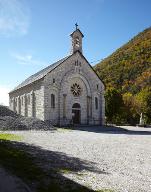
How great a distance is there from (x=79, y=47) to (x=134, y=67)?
4937cm

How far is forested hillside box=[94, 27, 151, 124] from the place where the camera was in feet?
219

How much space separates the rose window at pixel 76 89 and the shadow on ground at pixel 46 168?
102ft

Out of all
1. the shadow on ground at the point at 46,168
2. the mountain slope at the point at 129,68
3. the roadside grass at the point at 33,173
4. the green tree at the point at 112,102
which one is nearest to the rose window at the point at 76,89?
the green tree at the point at 112,102

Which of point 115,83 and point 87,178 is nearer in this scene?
point 87,178

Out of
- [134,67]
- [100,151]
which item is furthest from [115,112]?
[100,151]

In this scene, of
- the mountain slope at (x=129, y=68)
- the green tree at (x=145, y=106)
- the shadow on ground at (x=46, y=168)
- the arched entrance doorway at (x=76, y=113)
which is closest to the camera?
the shadow on ground at (x=46, y=168)

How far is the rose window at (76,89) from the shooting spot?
47.7 meters

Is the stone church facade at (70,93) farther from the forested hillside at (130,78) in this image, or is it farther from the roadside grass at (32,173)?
the roadside grass at (32,173)

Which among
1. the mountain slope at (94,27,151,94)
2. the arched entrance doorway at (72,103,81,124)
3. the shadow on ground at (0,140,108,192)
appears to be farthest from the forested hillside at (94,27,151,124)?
the shadow on ground at (0,140,108,192)

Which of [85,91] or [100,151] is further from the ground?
[85,91]

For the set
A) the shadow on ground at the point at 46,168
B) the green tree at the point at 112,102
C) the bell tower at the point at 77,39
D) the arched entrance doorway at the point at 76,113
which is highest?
the bell tower at the point at 77,39

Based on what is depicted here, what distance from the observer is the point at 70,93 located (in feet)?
155

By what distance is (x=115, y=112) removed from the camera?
61.4m

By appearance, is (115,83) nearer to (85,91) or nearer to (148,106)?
(148,106)
